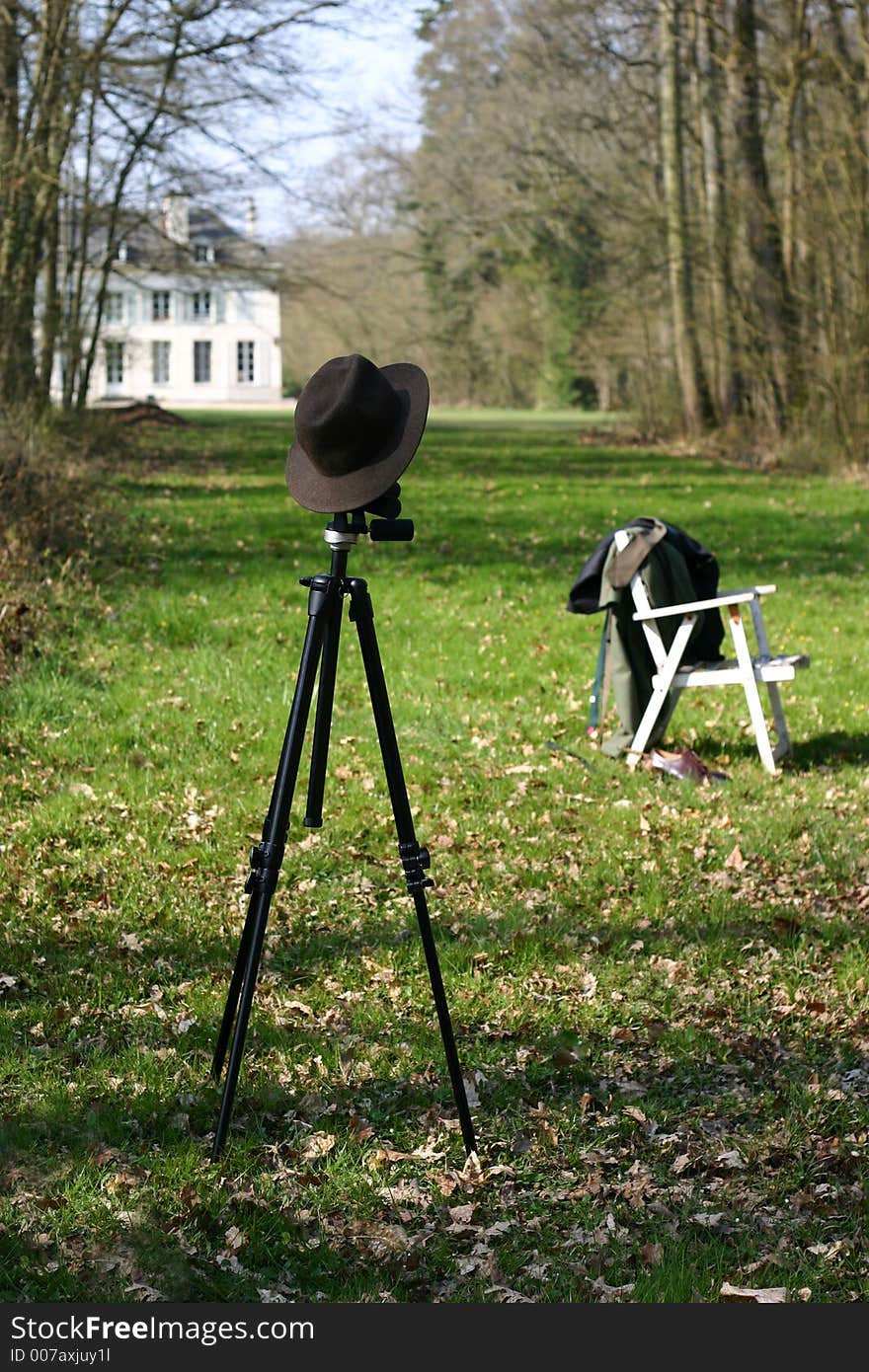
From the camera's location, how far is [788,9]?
22812mm

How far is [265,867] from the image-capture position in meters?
4.04

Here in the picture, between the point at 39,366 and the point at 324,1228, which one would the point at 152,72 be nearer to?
the point at 39,366

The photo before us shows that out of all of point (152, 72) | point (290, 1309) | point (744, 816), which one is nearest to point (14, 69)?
point (152, 72)

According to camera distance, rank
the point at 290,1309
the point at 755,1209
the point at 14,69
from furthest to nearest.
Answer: the point at 14,69
the point at 755,1209
the point at 290,1309

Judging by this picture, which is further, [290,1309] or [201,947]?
[201,947]

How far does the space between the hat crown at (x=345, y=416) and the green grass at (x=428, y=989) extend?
1943mm

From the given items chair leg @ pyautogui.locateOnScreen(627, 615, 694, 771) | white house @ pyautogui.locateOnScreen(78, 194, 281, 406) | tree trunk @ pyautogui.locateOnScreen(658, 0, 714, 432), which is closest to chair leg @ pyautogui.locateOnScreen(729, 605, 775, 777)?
chair leg @ pyautogui.locateOnScreen(627, 615, 694, 771)

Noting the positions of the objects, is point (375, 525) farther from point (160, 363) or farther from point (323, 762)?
point (160, 363)

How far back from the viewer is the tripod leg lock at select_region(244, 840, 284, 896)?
13.1 feet

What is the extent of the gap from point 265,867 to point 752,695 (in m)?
4.34

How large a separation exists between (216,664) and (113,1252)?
632 centimetres

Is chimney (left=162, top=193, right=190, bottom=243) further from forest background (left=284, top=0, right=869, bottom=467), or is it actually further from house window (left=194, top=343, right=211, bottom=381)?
house window (left=194, top=343, right=211, bottom=381)

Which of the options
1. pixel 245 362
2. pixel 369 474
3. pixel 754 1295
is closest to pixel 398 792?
pixel 369 474

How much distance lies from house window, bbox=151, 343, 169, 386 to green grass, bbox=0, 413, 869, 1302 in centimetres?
5595
